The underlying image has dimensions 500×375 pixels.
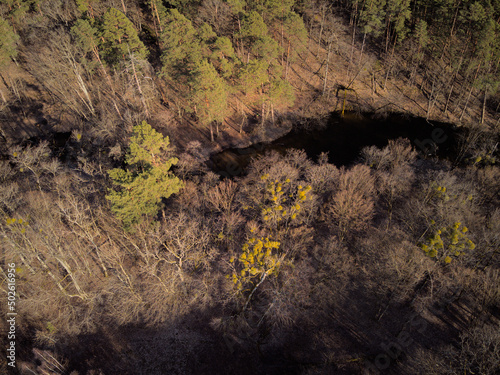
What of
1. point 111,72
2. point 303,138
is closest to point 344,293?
point 303,138

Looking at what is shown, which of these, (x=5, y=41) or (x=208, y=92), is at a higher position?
(x=5, y=41)

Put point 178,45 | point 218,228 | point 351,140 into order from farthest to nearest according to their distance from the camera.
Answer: point 351,140 → point 178,45 → point 218,228

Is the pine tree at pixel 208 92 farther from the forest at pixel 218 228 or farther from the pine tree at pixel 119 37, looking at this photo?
the pine tree at pixel 119 37

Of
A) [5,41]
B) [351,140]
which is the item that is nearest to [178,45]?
[5,41]

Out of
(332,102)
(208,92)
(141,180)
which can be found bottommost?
(141,180)

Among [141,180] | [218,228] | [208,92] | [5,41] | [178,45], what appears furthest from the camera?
[5,41]

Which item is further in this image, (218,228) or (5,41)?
(5,41)

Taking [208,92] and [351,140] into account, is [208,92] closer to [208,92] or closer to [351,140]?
[208,92]
